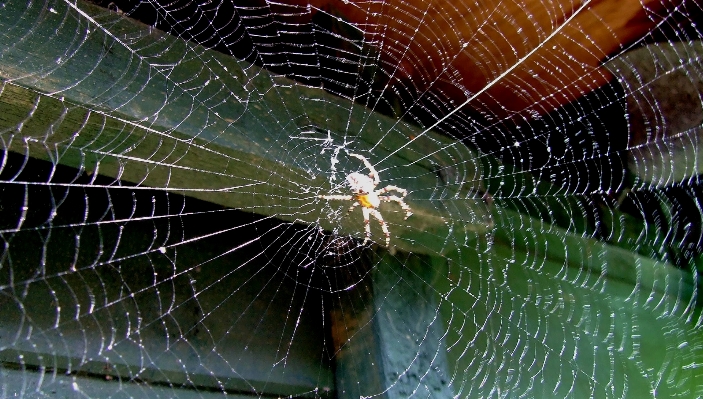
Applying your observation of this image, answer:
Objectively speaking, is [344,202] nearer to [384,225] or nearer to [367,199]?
[367,199]

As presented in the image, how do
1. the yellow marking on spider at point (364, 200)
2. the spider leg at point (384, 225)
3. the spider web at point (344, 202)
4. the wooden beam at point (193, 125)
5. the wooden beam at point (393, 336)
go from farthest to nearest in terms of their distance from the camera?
1. the yellow marking on spider at point (364, 200)
2. the spider leg at point (384, 225)
3. the wooden beam at point (393, 336)
4. the spider web at point (344, 202)
5. the wooden beam at point (193, 125)

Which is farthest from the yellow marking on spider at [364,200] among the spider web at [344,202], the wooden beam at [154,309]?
the wooden beam at [154,309]

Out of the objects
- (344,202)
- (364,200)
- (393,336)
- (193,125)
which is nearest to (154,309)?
(193,125)


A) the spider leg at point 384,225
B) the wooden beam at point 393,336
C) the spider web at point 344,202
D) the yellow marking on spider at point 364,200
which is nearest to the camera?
the spider web at point 344,202

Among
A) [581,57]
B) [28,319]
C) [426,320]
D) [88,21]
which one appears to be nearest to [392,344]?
[426,320]

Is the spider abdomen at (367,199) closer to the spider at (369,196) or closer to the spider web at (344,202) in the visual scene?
the spider at (369,196)

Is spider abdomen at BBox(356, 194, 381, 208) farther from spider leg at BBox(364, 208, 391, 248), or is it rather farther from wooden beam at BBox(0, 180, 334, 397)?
wooden beam at BBox(0, 180, 334, 397)

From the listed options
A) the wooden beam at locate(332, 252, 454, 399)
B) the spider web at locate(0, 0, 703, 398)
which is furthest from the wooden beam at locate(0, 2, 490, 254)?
the wooden beam at locate(332, 252, 454, 399)
